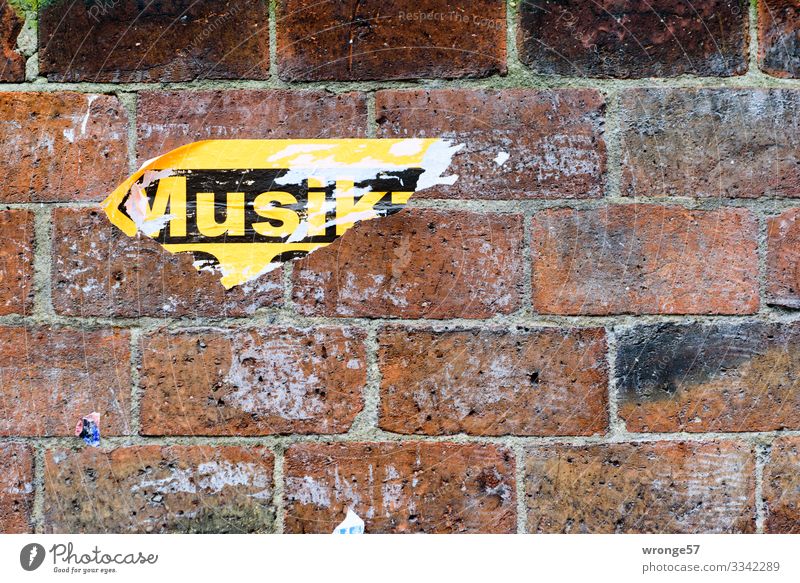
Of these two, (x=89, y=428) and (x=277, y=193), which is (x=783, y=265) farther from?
(x=89, y=428)

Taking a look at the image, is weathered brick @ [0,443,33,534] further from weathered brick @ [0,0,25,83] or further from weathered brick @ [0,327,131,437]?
weathered brick @ [0,0,25,83]

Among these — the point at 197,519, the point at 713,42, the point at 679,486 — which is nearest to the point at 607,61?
the point at 713,42

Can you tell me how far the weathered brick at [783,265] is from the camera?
2.64ft

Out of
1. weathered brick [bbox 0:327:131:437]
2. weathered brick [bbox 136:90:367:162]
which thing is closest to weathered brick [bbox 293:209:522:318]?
weathered brick [bbox 136:90:367:162]

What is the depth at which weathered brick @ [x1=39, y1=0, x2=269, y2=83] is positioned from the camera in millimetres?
815

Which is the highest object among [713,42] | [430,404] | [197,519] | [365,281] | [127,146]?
[713,42]

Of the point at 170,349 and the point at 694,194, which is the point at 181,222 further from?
the point at 694,194

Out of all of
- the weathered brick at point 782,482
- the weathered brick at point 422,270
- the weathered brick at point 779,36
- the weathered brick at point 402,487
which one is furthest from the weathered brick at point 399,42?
the weathered brick at point 782,482

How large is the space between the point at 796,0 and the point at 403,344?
62cm

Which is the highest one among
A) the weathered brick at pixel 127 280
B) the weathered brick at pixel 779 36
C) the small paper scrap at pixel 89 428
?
the weathered brick at pixel 779 36

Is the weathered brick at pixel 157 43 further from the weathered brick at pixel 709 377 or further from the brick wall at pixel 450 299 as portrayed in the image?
the weathered brick at pixel 709 377

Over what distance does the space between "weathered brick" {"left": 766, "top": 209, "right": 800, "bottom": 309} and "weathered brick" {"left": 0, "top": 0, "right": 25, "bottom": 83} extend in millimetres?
905

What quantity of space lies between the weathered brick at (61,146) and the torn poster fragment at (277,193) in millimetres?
36

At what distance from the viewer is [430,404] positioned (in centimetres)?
81
